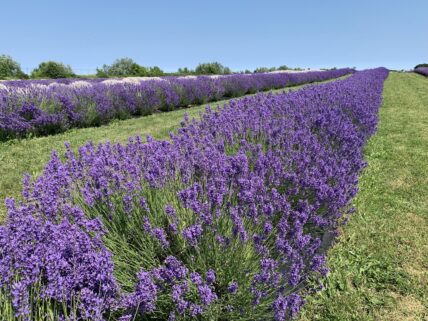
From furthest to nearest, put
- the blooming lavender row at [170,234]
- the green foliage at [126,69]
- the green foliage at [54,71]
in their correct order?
the green foliage at [126,69] → the green foliage at [54,71] → the blooming lavender row at [170,234]

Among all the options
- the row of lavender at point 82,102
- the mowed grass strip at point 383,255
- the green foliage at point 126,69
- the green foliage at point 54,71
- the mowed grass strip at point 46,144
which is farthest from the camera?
the green foliage at point 126,69

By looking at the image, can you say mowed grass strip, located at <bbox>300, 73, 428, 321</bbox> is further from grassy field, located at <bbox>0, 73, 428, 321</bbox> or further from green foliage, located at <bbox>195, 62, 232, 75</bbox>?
green foliage, located at <bbox>195, 62, 232, 75</bbox>

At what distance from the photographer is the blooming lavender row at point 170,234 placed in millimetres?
1425

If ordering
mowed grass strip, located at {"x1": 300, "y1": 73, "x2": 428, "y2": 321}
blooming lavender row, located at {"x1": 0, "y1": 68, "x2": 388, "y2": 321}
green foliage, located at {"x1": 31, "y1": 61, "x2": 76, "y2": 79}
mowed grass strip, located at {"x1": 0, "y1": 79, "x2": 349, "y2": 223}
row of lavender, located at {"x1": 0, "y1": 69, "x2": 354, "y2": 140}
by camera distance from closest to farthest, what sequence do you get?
blooming lavender row, located at {"x1": 0, "y1": 68, "x2": 388, "y2": 321}, mowed grass strip, located at {"x1": 300, "y1": 73, "x2": 428, "y2": 321}, mowed grass strip, located at {"x1": 0, "y1": 79, "x2": 349, "y2": 223}, row of lavender, located at {"x1": 0, "y1": 69, "x2": 354, "y2": 140}, green foliage, located at {"x1": 31, "y1": 61, "x2": 76, "y2": 79}

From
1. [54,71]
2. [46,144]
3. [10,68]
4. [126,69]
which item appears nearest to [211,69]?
[126,69]

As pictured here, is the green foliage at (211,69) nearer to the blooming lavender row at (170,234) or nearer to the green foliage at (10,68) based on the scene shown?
the green foliage at (10,68)

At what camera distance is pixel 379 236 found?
3.24 metres

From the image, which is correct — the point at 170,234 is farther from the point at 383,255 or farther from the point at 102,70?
the point at 102,70

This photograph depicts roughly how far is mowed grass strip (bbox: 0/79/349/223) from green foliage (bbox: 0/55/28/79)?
1287 inches

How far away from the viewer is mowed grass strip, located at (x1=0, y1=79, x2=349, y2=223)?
432 centimetres

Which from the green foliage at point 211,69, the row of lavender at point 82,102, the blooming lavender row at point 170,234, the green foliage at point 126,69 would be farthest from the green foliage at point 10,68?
the blooming lavender row at point 170,234

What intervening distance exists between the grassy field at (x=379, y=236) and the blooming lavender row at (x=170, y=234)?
0.27 m

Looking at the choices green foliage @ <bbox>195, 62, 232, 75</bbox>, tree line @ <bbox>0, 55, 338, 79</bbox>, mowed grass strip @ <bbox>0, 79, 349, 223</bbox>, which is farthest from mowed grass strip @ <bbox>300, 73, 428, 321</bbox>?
green foliage @ <bbox>195, 62, 232, 75</bbox>

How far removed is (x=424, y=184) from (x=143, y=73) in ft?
117
